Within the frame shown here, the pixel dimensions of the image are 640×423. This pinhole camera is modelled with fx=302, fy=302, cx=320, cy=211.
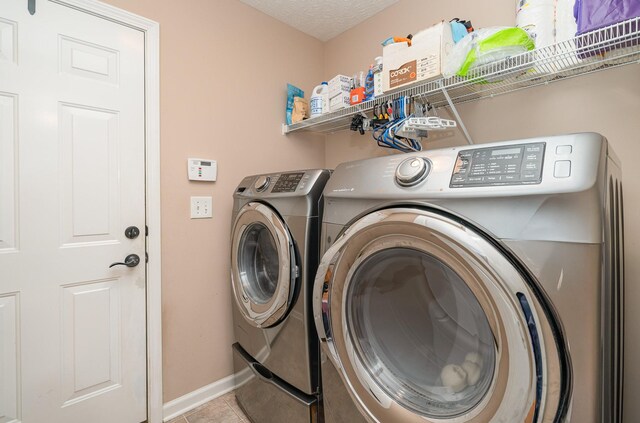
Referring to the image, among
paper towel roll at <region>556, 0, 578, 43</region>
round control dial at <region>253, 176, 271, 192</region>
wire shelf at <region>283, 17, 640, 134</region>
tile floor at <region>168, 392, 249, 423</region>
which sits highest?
paper towel roll at <region>556, 0, 578, 43</region>

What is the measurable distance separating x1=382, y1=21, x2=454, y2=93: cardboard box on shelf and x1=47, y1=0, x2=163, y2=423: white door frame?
1.23 metres

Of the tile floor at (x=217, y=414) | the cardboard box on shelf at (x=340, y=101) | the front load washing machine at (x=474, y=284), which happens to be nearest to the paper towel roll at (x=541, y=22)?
the front load washing machine at (x=474, y=284)

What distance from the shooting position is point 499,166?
2.49ft

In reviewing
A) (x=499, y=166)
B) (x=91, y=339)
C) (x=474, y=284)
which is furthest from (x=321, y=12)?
(x=91, y=339)

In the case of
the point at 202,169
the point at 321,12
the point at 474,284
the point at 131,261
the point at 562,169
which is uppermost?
the point at 321,12

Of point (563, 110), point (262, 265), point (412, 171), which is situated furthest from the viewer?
point (262, 265)

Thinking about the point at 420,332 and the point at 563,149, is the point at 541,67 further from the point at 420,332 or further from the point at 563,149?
the point at 420,332

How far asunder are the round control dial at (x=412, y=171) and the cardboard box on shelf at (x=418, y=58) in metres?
0.68

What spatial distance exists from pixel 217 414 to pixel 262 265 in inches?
35.1

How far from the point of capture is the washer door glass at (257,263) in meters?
1.61

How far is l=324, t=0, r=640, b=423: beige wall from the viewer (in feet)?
4.01

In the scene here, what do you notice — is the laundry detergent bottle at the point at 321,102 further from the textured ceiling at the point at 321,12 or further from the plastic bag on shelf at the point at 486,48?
the plastic bag on shelf at the point at 486,48

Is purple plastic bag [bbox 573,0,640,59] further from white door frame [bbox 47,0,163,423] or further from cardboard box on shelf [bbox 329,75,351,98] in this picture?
white door frame [bbox 47,0,163,423]

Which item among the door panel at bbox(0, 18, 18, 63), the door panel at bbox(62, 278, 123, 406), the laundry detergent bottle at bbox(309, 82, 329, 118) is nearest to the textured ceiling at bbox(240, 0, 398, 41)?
the laundry detergent bottle at bbox(309, 82, 329, 118)
